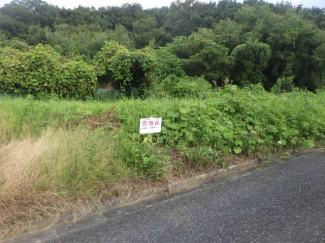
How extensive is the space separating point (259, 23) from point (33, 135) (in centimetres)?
1425

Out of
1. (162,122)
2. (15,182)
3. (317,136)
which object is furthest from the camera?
(317,136)

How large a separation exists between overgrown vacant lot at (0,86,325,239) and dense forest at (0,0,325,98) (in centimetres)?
230

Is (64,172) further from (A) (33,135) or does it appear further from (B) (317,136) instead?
(B) (317,136)

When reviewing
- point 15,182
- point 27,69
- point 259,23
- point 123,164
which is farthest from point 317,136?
point 259,23

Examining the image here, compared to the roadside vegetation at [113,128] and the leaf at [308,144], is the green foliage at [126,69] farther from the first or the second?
the leaf at [308,144]

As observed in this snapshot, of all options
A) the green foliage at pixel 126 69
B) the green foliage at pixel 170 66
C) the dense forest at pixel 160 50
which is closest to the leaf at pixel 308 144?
the dense forest at pixel 160 50

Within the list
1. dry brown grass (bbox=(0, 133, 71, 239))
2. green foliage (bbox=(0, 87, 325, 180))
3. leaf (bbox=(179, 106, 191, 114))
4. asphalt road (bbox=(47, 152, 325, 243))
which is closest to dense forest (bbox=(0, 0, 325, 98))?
green foliage (bbox=(0, 87, 325, 180))

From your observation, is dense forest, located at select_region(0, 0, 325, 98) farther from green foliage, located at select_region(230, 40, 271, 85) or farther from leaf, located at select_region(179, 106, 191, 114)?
leaf, located at select_region(179, 106, 191, 114)

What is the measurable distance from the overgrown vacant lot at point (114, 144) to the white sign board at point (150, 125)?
12 cm

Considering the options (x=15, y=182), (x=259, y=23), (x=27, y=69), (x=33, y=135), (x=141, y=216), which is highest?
(x=259, y=23)

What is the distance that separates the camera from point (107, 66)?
8328 mm

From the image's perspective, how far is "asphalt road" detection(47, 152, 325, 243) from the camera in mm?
2727

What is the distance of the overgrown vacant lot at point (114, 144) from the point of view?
3049 mm

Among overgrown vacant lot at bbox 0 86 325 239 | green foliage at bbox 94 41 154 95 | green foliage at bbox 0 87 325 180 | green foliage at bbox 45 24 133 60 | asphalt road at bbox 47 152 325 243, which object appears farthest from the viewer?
green foliage at bbox 45 24 133 60
